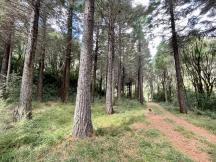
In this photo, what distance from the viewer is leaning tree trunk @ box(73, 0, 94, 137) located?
620 centimetres

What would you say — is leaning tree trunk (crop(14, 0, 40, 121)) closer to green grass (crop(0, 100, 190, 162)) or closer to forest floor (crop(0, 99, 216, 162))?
forest floor (crop(0, 99, 216, 162))

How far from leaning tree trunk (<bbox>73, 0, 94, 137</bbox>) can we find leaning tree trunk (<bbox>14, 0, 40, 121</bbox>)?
255 centimetres

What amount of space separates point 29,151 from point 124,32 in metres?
13.7

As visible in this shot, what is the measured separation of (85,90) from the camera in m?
6.42

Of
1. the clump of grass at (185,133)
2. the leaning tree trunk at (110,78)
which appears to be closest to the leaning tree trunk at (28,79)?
the leaning tree trunk at (110,78)

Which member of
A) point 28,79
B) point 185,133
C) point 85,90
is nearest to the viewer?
point 85,90

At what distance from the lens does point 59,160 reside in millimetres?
4887

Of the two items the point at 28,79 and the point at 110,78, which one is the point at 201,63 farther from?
the point at 28,79

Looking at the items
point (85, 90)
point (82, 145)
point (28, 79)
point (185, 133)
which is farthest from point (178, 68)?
point (82, 145)

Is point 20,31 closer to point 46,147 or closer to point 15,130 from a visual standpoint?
point 15,130

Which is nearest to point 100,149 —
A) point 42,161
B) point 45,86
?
point 42,161

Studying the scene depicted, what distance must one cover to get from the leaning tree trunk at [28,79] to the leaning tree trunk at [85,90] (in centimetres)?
255

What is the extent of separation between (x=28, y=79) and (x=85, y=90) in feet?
9.84

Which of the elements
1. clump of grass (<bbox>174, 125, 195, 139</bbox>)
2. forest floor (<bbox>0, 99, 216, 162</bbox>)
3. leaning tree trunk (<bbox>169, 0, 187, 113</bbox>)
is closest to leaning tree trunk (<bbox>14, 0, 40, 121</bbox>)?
forest floor (<bbox>0, 99, 216, 162</bbox>)
